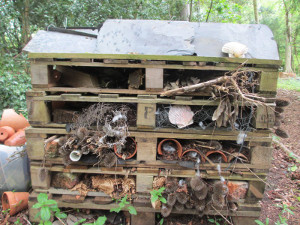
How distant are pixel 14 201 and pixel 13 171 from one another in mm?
346

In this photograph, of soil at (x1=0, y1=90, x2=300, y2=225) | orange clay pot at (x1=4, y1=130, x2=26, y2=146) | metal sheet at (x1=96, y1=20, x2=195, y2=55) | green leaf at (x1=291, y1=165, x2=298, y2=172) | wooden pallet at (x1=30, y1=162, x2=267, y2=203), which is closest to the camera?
wooden pallet at (x1=30, y1=162, x2=267, y2=203)

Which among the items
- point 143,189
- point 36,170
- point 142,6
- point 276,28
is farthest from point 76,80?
point 276,28

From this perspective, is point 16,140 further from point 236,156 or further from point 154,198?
point 236,156

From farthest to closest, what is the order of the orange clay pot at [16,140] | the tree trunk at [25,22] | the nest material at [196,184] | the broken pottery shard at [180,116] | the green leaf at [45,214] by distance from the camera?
1. the tree trunk at [25,22]
2. the orange clay pot at [16,140]
3. the broken pottery shard at [180,116]
4. the nest material at [196,184]
5. the green leaf at [45,214]

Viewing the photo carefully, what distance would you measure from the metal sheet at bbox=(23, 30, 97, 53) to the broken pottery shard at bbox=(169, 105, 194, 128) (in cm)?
116

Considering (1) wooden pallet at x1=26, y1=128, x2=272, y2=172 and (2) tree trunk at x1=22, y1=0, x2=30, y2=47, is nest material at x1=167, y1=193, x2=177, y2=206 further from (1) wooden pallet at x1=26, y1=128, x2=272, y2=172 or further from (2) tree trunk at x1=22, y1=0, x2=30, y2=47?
(2) tree trunk at x1=22, y1=0, x2=30, y2=47

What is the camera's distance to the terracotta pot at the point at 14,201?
6.98ft

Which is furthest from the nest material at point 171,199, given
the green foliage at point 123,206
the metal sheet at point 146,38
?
the metal sheet at point 146,38

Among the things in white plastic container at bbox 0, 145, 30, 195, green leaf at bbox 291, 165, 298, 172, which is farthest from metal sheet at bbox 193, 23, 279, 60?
white plastic container at bbox 0, 145, 30, 195

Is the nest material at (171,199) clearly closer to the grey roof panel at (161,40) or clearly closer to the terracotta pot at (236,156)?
the terracotta pot at (236,156)

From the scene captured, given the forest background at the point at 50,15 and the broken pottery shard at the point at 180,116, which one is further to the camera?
the forest background at the point at 50,15

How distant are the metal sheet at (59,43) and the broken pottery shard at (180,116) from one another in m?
1.16

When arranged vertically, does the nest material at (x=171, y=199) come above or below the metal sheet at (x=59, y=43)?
below

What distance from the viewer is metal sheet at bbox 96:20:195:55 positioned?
211cm
